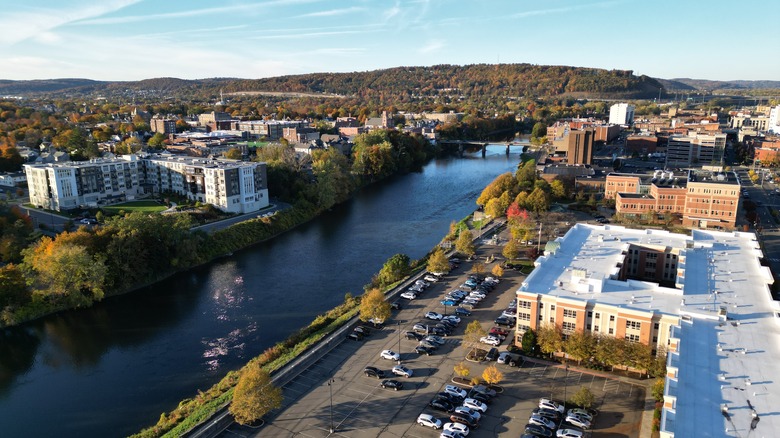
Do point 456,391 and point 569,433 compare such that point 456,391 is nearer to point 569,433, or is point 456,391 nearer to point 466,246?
point 569,433

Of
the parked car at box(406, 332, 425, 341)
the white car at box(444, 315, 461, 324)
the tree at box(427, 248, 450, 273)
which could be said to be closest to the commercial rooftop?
the white car at box(444, 315, 461, 324)

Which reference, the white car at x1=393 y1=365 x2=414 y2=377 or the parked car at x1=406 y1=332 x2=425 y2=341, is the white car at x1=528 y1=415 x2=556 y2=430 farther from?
the parked car at x1=406 y1=332 x2=425 y2=341

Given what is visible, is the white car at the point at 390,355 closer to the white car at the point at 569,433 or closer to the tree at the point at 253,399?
the tree at the point at 253,399

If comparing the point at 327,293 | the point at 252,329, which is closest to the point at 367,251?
the point at 327,293

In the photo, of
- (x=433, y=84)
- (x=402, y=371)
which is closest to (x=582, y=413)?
(x=402, y=371)

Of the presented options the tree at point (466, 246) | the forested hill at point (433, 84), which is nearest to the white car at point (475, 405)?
the tree at point (466, 246)

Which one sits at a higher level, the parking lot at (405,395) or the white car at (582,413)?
the white car at (582,413)

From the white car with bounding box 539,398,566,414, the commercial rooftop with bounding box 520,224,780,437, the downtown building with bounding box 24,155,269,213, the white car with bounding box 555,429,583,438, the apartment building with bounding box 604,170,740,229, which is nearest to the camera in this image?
the commercial rooftop with bounding box 520,224,780,437
